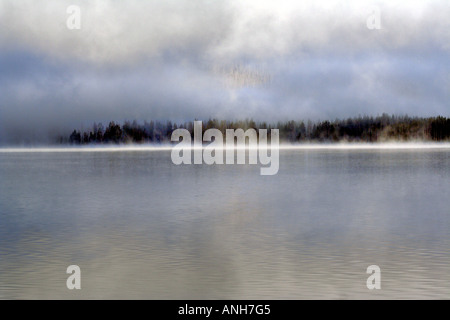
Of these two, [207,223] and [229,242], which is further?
[207,223]

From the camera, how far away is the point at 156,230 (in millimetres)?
31922

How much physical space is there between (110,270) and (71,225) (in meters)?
13.6

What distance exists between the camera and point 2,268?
22.8 meters

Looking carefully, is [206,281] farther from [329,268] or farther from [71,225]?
[71,225]

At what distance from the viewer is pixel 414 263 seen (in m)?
22.9

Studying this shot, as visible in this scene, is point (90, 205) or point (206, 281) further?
point (90, 205)

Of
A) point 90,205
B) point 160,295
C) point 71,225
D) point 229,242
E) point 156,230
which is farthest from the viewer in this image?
point 90,205

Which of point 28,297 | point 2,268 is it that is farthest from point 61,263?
point 28,297

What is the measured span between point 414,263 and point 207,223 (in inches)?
→ 585

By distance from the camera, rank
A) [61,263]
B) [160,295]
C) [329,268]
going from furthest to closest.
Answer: [61,263] < [329,268] < [160,295]
